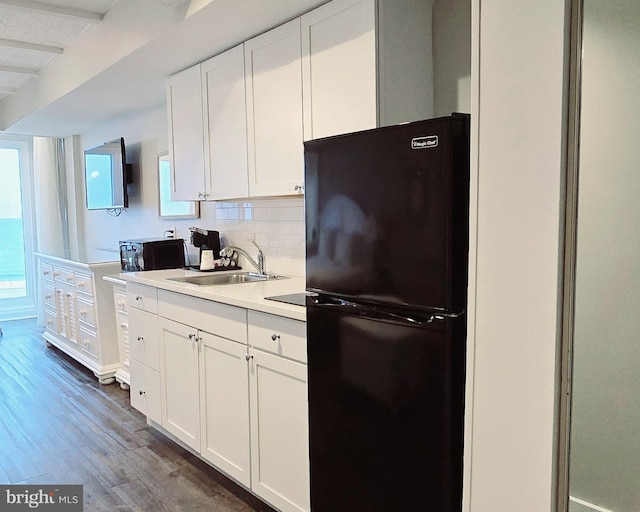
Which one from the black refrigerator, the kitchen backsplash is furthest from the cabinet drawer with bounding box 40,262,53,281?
the black refrigerator

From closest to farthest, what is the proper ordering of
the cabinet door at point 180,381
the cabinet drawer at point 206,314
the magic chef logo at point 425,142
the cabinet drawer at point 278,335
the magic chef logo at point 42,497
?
the magic chef logo at point 425,142 → the cabinet drawer at point 278,335 → the cabinet drawer at point 206,314 → the magic chef logo at point 42,497 → the cabinet door at point 180,381

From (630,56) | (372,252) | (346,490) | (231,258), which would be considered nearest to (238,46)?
(231,258)

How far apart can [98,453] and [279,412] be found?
4.66 ft

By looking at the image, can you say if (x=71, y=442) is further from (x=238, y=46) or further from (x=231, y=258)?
(x=238, y=46)

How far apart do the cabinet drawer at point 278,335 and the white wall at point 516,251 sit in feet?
2.44

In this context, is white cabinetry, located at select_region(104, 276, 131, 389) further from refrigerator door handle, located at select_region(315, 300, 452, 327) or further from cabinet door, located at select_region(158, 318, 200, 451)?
refrigerator door handle, located at select_region(315, 300, 452, 327)

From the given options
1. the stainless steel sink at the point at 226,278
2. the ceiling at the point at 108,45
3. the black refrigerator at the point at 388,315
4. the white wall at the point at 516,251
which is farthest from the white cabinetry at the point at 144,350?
the white wall at the point at 516,251

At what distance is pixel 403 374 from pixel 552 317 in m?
0.48

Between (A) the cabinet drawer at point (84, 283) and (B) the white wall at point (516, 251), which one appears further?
(A) the cabinet drawer at point (84, 283)

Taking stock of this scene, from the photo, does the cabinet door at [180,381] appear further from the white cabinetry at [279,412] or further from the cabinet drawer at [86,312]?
the cabinet drawer at [86,312]

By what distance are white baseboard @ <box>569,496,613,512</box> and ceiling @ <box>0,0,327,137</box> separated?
6.68 ft

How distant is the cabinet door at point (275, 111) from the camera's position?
2492 millimetres

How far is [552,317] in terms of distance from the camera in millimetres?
1230

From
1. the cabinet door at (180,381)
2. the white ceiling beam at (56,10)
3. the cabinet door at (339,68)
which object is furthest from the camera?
the white ceiling beam at (56,10)
